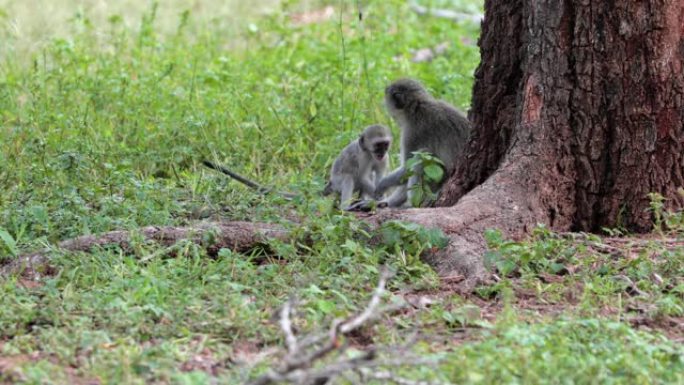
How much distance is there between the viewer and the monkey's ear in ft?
26.3

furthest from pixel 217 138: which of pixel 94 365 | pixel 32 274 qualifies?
pixel 94 365

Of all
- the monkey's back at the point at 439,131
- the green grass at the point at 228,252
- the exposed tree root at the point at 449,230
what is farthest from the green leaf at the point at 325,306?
the monkey's back at the point at 439,131

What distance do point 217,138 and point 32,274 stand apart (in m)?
3.17

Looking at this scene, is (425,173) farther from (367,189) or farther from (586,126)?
(367,189)

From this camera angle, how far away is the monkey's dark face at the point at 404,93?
26.3 ft

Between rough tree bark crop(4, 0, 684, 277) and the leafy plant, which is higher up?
rough tree bark crop(4, 0, 684, 277)

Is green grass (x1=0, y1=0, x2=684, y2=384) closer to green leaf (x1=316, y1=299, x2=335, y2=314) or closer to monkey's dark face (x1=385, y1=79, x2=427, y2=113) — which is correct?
green leaf (x1=316, y1=299, x2=335, y2=314)

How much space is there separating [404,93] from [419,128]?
0.28 meters

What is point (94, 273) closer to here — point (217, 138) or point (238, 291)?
point (238, 291)

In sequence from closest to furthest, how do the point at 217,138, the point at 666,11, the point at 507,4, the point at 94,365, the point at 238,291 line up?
the point at 94,365, the point at 238,291, the point at 666,11, the point at 507,4, the point at 217,138

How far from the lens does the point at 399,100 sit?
26.4 ft

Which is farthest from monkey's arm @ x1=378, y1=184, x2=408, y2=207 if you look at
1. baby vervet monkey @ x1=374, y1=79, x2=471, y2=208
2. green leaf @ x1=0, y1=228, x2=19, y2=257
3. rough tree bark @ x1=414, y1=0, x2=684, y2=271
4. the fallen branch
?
the fallen branch

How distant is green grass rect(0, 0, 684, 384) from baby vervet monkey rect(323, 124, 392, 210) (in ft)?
1.03

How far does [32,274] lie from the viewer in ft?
18.0
